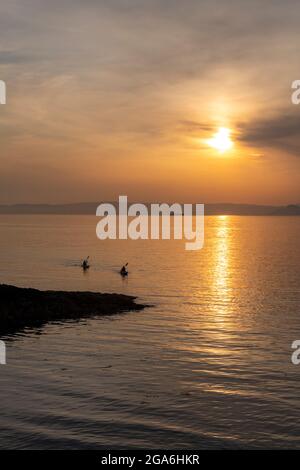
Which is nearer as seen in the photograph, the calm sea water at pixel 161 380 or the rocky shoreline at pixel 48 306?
the calm sea water at pixel 161 380

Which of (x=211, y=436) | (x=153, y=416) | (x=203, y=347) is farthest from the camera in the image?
(x=203, y=347)

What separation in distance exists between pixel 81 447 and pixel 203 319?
31622 mm

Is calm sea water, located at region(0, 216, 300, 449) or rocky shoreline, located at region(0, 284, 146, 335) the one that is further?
rocky shoreline, located at region(0, 284, 146, 335)

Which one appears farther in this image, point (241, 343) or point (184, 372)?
point (241, 343)

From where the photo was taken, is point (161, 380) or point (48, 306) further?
point (48, 306)

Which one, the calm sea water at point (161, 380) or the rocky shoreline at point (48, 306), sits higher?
the rocky shoreline at point (48, 306)

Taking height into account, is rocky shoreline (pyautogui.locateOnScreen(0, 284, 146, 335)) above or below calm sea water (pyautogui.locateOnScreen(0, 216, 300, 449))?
above

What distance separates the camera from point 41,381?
31078 millimetres

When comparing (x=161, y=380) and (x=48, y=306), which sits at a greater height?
(x=48, y=306)

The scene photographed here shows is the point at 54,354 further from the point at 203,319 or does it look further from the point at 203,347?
the point at 203,319

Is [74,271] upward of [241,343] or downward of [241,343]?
upward
